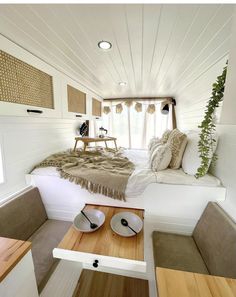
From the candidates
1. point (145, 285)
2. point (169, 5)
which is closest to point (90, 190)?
point (145, 285)

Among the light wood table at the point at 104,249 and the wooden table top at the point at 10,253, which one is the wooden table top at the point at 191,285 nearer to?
the light wood table at the point at 104,249

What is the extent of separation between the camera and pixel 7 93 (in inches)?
41.2

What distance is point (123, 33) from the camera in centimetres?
105

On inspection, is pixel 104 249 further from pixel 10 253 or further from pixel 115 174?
pixel 115 174

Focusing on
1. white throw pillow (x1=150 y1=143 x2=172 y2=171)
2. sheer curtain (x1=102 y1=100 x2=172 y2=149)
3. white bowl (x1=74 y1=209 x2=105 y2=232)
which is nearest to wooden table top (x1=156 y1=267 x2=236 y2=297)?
white bowl (x1=74 y1=209 x2=105 y2=232)

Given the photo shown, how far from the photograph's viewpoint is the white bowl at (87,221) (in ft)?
3.36

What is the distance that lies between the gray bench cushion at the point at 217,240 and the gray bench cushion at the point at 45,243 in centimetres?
109

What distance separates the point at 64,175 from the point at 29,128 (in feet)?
2.23

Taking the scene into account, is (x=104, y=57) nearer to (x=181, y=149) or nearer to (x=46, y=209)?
(x=181, y=149)

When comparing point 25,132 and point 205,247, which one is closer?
point 205,247

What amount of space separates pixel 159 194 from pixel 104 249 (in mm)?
710

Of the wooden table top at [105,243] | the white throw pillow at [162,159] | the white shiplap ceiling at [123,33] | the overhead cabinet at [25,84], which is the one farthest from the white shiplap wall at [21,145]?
the white throw pillow at [162,159]

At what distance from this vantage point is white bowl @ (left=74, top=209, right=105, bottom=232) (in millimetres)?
1024

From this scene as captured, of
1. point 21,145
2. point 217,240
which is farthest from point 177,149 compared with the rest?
point 21,145
